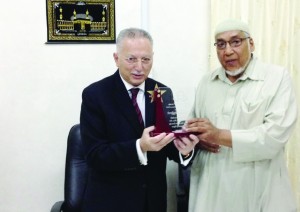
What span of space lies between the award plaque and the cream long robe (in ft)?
0.82

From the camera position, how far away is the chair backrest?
2.16m

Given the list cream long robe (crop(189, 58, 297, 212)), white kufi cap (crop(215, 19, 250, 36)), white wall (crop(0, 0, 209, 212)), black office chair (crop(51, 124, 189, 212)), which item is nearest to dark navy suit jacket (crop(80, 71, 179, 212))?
cream long robe (crop(189, 58, 297, 212))

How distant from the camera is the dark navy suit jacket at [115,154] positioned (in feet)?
4.96

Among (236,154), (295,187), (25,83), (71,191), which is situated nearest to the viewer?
(236,154)

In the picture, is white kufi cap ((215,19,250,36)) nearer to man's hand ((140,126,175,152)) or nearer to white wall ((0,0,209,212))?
man's hand ((140,126,175,152))

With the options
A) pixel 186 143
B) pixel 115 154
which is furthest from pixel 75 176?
pixel 186 143

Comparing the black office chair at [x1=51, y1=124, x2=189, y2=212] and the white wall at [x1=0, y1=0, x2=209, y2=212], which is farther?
the white wall at [x1=0, y1=0, x2=209, y2=212]

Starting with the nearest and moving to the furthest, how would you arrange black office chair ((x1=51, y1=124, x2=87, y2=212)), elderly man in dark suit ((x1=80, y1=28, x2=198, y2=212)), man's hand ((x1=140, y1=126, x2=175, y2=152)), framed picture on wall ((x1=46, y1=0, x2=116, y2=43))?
man's hand ((x1=140, y1=126, x2=175, y2=152)), elderly man in dark suit ((x1=80, y1=28, x2=198, y2=212)), black office chair ((x1=51, y1=124, x2=87, y2=212)), framed picture on wall ((x1=46, y1=0, x2=116, y2=43))

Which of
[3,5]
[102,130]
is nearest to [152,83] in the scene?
[102,130]

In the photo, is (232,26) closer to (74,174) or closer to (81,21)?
(81,21)

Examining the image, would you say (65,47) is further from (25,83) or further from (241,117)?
(241,117)

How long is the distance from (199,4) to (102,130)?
1348mm

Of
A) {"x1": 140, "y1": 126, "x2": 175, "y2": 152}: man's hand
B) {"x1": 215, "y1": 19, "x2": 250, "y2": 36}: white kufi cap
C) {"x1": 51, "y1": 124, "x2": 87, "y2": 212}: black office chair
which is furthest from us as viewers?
{"x1": 51, "y1": 124, "x2": 87, "y2": 212}: black office chair

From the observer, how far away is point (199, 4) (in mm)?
2449
